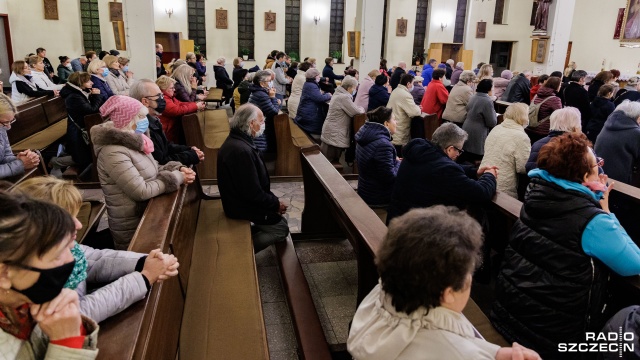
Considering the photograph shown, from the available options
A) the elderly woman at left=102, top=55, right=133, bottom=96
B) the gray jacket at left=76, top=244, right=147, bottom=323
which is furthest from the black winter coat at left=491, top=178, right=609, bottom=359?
the elderly woman at left=102, top=55, right=133, bottom=96

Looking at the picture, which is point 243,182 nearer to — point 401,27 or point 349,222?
point 349,222

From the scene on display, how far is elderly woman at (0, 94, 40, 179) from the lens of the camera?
3.94 metres

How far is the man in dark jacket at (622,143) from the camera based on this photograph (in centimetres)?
481

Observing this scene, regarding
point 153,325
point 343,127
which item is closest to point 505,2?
point 343,127

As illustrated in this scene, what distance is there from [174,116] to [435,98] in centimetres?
439

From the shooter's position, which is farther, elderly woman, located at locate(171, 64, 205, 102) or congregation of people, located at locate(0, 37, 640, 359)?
elderly woman, located at locate(171, 64, 205, 102)

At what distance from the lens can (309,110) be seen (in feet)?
25.9

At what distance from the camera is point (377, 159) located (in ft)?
14.4

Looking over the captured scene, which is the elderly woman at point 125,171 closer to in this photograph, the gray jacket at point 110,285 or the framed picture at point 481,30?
the gray jacket at point 110,285

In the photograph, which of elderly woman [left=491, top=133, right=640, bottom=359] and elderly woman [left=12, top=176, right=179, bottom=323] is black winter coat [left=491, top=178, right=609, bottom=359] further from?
elderly woman [left=12, top=176, right=179, bottom=323]

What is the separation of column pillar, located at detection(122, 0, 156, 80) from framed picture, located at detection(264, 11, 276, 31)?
10.2m

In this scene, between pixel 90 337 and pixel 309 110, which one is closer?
pixel 90 337

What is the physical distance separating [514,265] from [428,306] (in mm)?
1317

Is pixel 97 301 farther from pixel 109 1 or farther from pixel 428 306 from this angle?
pixel 109 1
